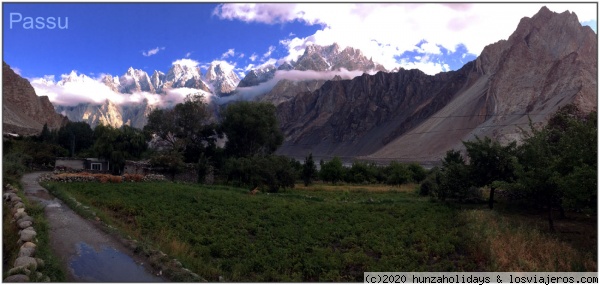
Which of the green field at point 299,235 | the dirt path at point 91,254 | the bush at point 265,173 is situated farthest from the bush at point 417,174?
the dirt path at point 91,254

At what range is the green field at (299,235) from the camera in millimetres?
12938

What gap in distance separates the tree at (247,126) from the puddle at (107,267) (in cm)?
4184

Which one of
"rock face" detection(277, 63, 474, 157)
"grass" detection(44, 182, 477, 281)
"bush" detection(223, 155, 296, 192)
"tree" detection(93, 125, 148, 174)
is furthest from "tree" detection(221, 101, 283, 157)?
"rock face" detection(277, 63, 474, 157)

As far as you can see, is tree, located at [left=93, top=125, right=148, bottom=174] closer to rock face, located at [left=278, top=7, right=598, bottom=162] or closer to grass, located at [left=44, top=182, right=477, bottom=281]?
A: grass, located at [left=44, top=182, right=477, bottom=281]

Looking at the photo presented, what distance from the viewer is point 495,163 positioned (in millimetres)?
25625

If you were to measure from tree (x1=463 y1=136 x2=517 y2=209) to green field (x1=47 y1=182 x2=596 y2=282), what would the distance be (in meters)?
3.24

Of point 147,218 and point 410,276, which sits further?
point 147,218

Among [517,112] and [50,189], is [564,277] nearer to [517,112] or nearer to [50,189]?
[50,189]

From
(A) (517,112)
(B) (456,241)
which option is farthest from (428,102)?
(B) (456,241)

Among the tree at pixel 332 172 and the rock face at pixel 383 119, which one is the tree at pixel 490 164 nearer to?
the tree at pixel 332 172

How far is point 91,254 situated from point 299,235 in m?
8.25

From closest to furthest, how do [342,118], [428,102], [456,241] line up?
[456,241] < [428,102] < [342,118]

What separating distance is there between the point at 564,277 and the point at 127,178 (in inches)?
1173

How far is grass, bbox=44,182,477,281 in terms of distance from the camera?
1287 cm
